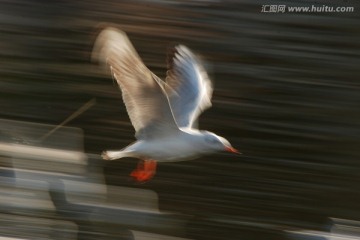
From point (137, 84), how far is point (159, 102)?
0.30ft

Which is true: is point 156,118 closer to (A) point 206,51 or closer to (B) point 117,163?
(B) point 117,163

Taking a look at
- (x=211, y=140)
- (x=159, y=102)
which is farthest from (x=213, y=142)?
(x=159, y=102)

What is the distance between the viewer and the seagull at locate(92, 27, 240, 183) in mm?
3025

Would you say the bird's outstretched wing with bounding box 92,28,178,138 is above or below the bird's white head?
above

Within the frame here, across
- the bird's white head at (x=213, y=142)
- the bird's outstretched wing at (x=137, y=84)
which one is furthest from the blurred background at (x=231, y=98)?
the bird's outstretched wing at (x=137, y=84)

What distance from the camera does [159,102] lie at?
10.0 feet

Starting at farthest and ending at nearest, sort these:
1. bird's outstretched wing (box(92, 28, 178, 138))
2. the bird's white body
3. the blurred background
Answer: the blurred background < the bird's white body < bird's outstretched wing (box(92, 28, 178, 138))

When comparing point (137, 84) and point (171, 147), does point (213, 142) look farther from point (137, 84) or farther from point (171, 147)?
point (137, 84)

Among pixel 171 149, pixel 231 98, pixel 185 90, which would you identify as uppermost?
pixel 185 90

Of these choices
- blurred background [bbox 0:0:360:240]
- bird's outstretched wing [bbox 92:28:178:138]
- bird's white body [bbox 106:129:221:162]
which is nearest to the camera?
bird's outstretched wing [bbox 92:28:178:138]

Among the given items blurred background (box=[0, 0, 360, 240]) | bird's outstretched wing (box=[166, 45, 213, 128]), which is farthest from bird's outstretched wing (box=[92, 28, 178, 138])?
blurred background (box=[0, 0, 360, 240])

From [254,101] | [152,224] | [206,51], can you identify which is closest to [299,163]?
[254,101]

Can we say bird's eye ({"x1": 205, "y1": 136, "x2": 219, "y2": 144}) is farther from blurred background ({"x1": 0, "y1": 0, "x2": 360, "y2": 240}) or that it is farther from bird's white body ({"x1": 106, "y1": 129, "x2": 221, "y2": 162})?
blurred background ({"x1": 0, "y1": 0, "x2": 360, "y2": 240})

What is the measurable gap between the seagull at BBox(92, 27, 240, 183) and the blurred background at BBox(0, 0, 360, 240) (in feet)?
2.23
